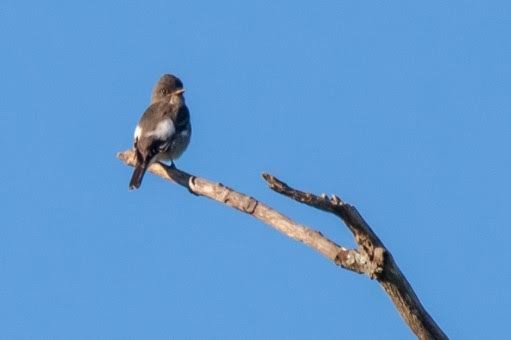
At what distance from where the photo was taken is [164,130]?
13469mm

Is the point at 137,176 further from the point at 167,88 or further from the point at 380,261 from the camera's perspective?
the point at 380,261

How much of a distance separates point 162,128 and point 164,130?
0.04 m

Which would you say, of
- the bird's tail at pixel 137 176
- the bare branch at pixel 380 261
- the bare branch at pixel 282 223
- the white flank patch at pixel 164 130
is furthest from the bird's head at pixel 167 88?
the bare branch at pixel 380 261

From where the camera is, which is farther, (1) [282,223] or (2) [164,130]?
(2) [164,130]

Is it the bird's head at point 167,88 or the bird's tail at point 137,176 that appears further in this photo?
the bird's head at point 167,88

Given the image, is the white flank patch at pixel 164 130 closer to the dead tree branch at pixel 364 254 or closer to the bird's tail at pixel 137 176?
the bird's tail at pixel 137 176

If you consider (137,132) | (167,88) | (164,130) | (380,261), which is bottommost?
(380,261)

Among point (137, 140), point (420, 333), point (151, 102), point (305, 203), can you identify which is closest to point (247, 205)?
point (305, 203)

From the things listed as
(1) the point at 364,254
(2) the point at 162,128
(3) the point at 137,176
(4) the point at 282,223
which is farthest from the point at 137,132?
(1) the point at 364,254

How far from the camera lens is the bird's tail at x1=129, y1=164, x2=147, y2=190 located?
1207 centimetres

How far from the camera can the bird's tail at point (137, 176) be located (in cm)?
1207

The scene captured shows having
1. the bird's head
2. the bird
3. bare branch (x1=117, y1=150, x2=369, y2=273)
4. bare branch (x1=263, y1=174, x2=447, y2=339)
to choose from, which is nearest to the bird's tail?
the bird

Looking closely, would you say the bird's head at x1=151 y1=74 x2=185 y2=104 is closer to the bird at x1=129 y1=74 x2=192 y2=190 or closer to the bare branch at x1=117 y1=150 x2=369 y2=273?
the bird at x1=129 y1=74 x2=192 y2=190

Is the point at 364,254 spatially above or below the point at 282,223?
below
